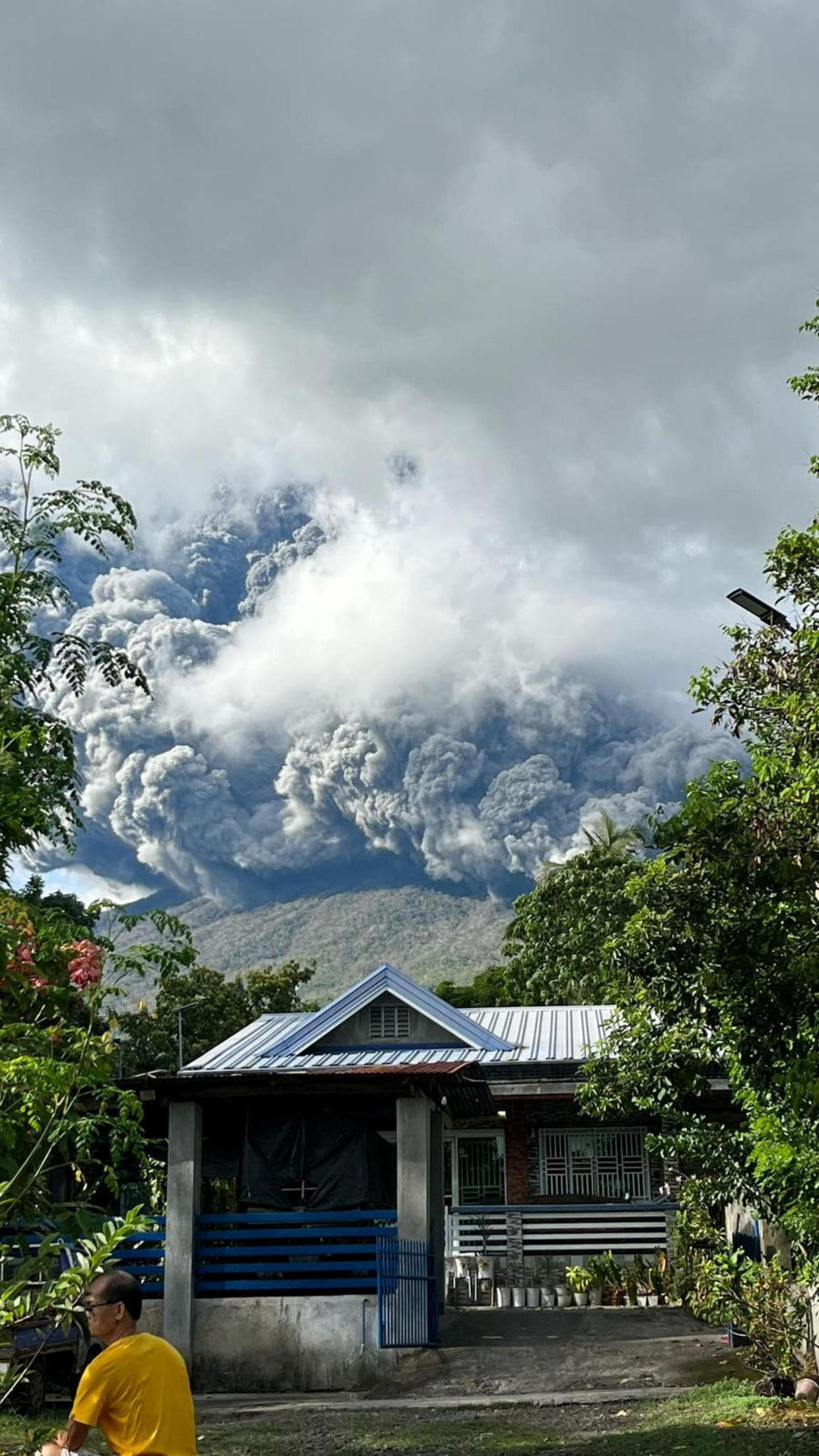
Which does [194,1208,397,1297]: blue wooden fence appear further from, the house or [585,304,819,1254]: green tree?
[585,304,819,1254]: green tree

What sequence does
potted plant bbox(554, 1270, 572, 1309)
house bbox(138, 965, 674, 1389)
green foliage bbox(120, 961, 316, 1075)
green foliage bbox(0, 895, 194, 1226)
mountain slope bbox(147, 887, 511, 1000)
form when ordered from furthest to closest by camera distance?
mountain slope bbox(147, 887, 511, 1000) < green foliage bbox(120, 961, 316, 1075) < potted plant bbox(554, 1270, 572, 1309) < house bbox(138, 965, 674, 1389) < green foliage bbox(0, 895, 194, 1226)

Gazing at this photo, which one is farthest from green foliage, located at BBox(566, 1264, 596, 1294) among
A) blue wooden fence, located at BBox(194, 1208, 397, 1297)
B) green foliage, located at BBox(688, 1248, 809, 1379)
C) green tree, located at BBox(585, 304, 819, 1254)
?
green tree, located at BBox(585, 304, 819, 1254)

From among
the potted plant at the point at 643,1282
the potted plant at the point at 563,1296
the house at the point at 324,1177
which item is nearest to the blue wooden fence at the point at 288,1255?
the house at the point at 324,1177

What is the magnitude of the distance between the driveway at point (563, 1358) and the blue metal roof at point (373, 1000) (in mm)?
4942

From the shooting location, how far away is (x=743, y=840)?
31.9 ft

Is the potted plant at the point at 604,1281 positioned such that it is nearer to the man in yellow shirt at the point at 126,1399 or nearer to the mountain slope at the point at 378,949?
the man in yellow shirt at the point at 126,1399

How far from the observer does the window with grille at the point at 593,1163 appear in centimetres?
2455

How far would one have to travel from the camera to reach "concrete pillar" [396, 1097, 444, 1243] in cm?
1627

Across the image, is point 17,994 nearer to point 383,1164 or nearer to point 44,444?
point 44,444

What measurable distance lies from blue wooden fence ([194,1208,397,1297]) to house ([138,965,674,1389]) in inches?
1.0

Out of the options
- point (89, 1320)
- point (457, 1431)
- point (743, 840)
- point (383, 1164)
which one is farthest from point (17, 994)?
point (383, 1164)

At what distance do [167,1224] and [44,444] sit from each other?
9815mm

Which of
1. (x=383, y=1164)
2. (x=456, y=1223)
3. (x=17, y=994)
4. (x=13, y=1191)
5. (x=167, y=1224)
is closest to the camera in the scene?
(x=13, y=1191)

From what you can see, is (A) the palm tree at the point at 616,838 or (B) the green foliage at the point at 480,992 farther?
(B) the green foliage at the point at 480,992
